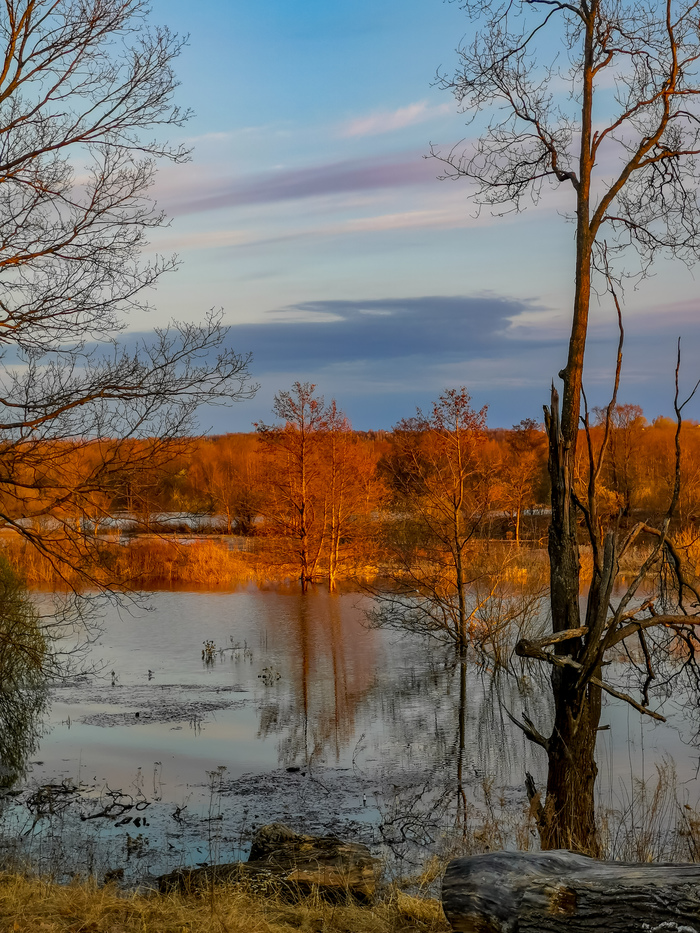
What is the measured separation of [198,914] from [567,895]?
2770 mm

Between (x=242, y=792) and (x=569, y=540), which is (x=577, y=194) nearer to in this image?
(x=569, y=540)

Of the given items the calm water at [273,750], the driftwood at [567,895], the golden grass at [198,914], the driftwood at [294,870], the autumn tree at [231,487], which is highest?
the autumn tree at [231,487]

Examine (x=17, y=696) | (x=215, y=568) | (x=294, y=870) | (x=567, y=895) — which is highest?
(x=567, y=895)

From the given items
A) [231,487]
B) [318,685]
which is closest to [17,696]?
[318,685]

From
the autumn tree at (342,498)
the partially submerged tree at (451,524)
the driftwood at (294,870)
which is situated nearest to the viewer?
the driftwood at (294,870)

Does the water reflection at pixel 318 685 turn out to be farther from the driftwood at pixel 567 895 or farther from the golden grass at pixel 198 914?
Result: the driftwood at pixel 567 895

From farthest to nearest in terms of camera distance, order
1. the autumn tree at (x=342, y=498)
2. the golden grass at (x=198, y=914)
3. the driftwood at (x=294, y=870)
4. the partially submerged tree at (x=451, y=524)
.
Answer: the autumn tree at (x=342, y=498)
the partially submerged tree at (x=451, y=524)
the driftwood at (x=294, y=870)
the golden grass at (x=198, y=914)

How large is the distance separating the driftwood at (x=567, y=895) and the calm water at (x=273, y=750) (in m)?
5.18

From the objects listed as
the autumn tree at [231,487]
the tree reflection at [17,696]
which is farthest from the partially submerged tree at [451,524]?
the autumn tree at [231,487]

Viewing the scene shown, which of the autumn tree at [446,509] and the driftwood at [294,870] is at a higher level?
the autumn tree at [446,509]

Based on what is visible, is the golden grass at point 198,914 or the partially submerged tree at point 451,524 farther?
the partially submerged tree at point 451,524

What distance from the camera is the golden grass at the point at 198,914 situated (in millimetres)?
5535

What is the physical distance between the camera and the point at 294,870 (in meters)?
7.32

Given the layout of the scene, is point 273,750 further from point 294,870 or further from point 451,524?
point 451,524
